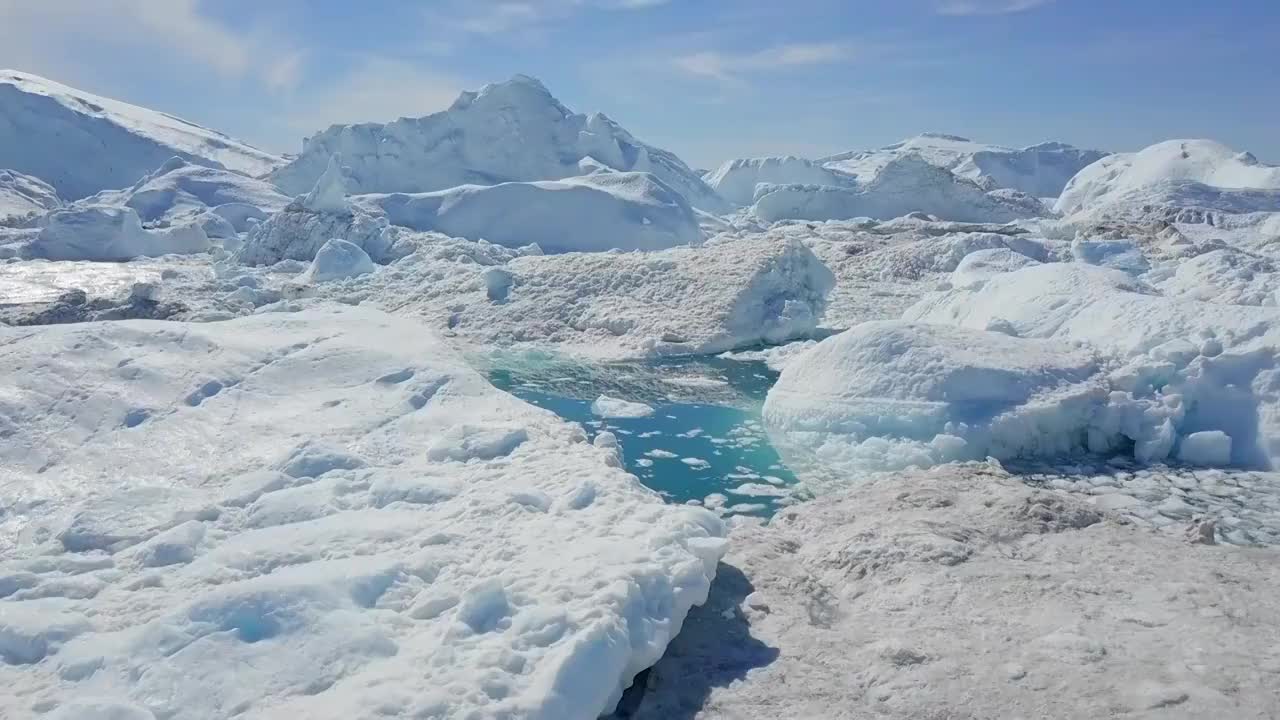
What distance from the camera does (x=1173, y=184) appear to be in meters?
29.6

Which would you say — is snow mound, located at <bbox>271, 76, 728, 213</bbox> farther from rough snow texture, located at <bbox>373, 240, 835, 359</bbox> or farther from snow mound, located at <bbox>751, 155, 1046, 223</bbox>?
rough snow texture, located at <bbox>373, 240, 835, 359</bbox>

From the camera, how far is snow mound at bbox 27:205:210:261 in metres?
22.4

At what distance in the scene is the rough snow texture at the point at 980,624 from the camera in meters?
3.45

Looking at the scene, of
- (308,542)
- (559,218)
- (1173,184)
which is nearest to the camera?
(308,542)

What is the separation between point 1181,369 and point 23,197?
Result: 115ft

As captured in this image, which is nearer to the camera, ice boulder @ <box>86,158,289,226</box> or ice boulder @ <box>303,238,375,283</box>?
ice boulder @ <box>303,238,375,283</box>

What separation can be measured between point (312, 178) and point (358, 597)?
33.6 metres

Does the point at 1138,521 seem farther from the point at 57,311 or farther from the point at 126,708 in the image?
the point at 57,311

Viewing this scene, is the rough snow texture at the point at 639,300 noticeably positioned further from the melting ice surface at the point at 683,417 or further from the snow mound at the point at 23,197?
the snow mound at the point at 23,197

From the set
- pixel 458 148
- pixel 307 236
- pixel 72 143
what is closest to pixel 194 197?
pixel 458 148

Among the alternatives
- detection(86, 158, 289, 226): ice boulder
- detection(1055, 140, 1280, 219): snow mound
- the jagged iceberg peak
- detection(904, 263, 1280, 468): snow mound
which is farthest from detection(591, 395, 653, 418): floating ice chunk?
detection(86, 158, 289, 226): ice boulder

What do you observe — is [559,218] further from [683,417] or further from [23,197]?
[23,197]

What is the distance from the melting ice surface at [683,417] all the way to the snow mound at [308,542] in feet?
5.54

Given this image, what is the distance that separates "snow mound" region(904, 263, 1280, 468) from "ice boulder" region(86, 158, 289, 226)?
27.1m
